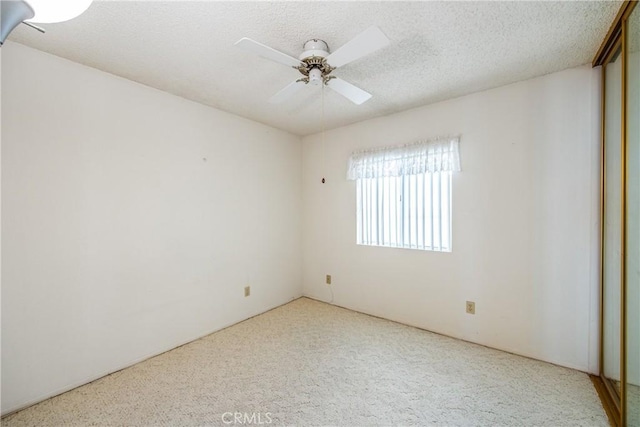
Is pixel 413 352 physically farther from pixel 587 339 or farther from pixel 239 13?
pixel 239 13

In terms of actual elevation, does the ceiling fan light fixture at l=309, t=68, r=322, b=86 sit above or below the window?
above

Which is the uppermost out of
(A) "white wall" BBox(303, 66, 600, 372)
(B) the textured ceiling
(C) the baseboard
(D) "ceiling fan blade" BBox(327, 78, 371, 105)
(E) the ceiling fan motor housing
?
(B) the textured ceiling

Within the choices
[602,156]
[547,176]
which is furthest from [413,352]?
[602,156]

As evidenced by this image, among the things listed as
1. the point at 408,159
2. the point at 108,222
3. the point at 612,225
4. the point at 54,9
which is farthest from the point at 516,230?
the point at 108,222

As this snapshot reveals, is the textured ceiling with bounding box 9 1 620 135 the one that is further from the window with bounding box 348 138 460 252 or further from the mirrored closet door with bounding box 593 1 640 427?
the window with bounding box 348 138 460 252

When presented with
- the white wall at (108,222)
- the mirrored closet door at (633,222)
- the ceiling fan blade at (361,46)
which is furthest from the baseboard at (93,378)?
the mirrored closet door at (633,222)

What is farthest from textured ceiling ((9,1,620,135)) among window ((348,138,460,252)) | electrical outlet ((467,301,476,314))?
electrical outlet ((467,301,476,314))

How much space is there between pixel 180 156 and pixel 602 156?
3.38 metres

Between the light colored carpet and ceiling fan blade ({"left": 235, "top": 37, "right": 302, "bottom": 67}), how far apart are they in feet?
6.88

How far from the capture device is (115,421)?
1.69 m

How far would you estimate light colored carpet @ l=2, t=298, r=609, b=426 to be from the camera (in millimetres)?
1707

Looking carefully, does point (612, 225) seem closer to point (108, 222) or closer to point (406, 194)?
point (406, 194)

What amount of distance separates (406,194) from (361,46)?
1.86 m

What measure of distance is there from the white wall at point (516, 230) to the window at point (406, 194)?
11 centimetres
